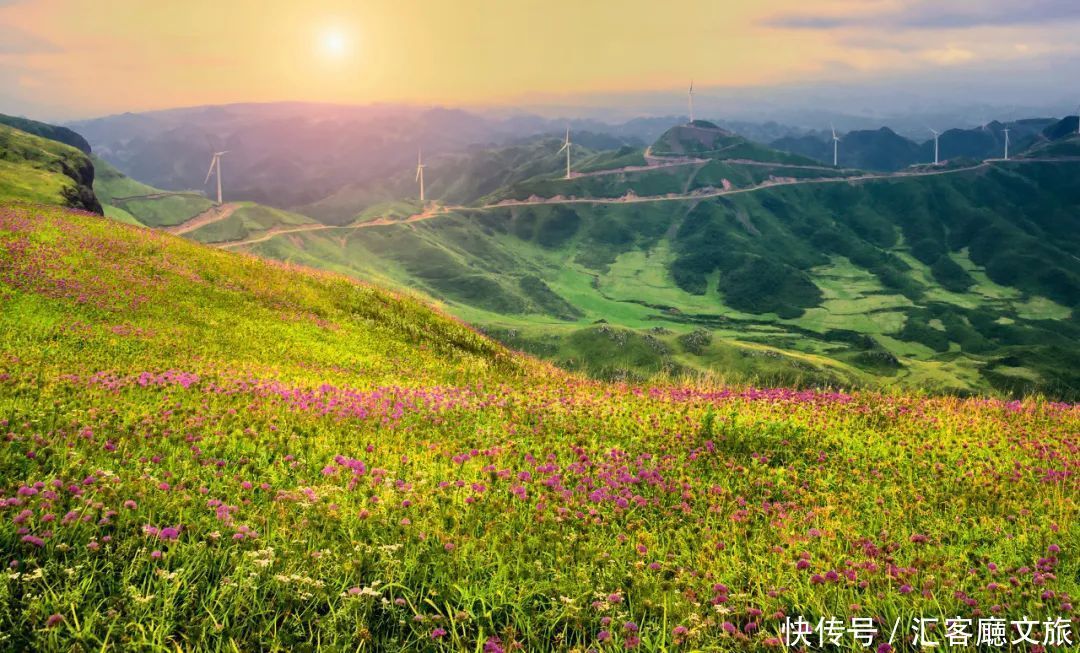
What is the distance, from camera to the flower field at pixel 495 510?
8195 millimetres

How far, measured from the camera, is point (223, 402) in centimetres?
1636

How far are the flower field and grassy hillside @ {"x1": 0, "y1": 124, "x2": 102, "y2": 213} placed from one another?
137 feet

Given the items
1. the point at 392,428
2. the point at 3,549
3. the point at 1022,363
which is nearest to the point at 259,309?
the point at 392,428

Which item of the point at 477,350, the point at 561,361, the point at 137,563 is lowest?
the point at 561,361

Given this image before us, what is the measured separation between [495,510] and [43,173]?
5022 inches

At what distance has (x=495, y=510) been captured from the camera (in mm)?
11328

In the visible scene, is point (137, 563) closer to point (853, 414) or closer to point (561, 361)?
point (853, 414)

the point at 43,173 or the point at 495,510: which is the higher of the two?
the point at 43,173

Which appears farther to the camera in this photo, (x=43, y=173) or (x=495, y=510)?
(x=43, y=173)

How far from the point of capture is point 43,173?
106250 mm

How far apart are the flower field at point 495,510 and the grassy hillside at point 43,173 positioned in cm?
4161

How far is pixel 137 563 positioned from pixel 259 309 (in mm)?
25305

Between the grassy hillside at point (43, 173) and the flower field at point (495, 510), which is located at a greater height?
the grassy hillside at point (43, 173)

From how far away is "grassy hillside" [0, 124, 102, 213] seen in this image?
83012 mm
